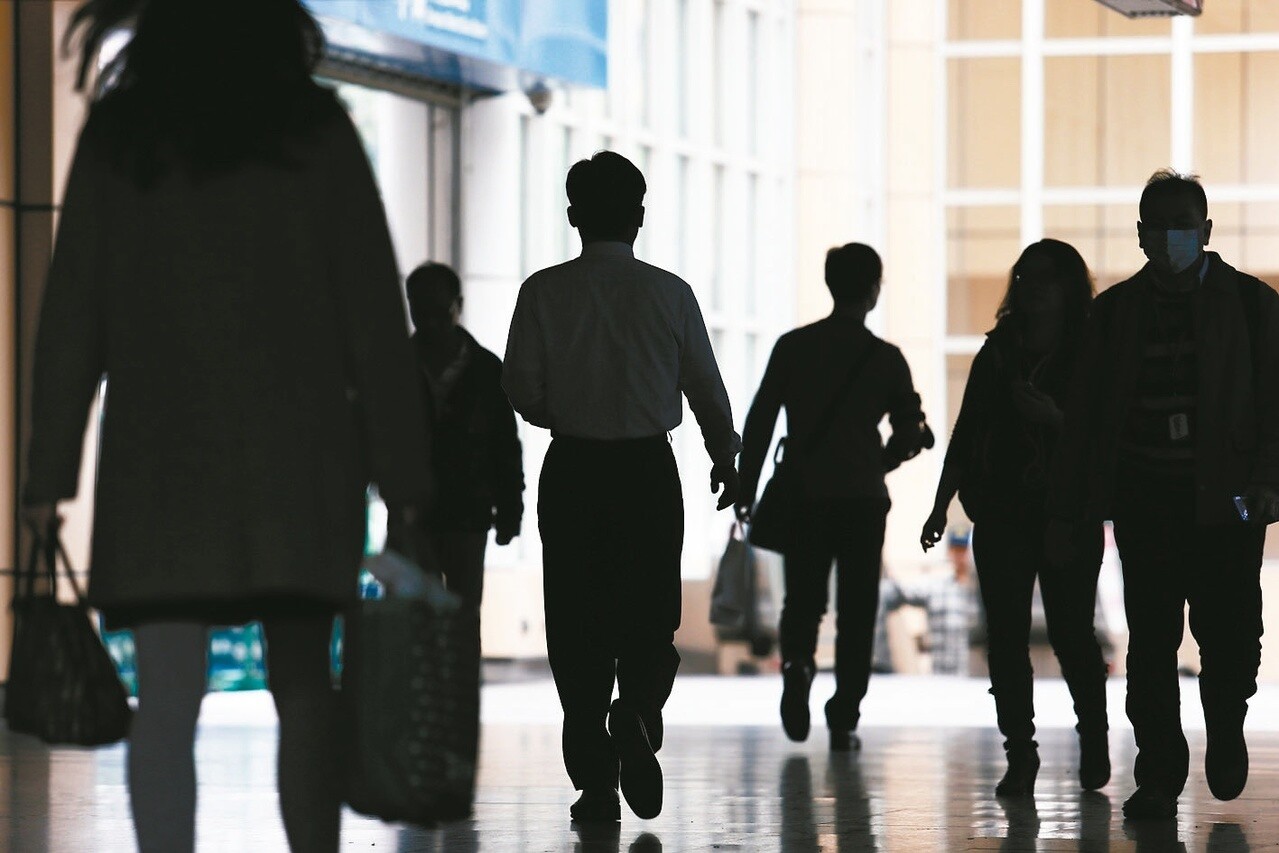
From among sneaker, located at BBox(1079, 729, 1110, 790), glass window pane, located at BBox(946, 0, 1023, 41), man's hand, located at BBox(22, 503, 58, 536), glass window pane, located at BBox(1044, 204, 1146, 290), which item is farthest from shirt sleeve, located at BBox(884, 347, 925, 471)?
glass window pane, located at BBox(946, 0, 1023, 41)

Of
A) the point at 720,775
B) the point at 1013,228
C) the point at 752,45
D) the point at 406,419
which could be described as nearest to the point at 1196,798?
the point at 720,775

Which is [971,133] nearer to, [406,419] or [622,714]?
[622,714]

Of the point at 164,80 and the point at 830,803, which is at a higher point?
the point at 164,80

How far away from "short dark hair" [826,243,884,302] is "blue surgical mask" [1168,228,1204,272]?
10.4 feet

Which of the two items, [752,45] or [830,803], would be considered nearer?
[830,803]

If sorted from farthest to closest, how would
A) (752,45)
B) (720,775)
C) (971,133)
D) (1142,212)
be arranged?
(971,133), (752,45), (720,775), (1142,212)

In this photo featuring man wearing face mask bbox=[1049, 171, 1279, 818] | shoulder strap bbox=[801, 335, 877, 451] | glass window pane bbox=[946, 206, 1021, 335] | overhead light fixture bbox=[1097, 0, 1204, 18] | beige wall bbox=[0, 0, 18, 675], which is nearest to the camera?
man wearing face mask bbox=[1049, 171, 1279, 818]

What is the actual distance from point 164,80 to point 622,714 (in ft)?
11.1

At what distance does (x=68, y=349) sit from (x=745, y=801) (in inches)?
182

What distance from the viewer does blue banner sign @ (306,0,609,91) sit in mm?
17016

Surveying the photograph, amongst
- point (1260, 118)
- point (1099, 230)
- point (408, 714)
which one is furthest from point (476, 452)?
point (1260, 118)

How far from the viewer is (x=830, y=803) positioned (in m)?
8.40

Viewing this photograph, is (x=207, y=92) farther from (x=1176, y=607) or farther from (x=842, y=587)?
(x=842, y=587)

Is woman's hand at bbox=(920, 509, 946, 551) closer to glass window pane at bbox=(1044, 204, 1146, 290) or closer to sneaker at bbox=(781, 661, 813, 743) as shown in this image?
sneaker at bbox=(781, 661, 813, 743)
